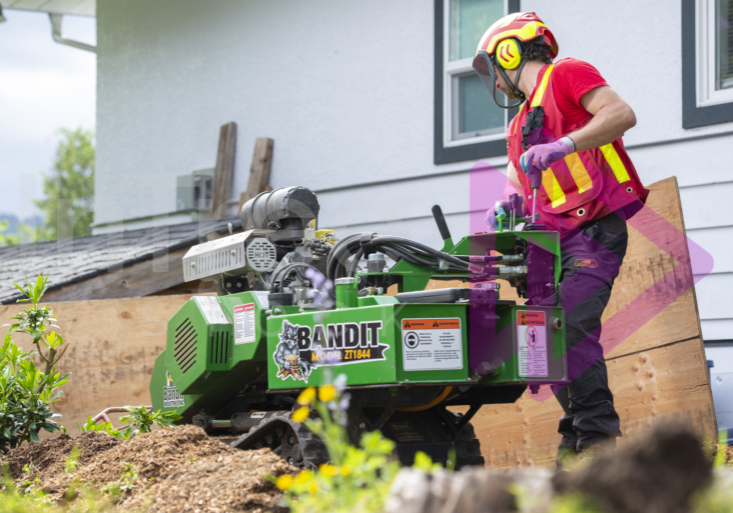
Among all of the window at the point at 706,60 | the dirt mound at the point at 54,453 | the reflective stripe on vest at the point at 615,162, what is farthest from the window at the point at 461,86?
the dirt mound at the point at 54,453

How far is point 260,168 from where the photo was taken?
788cm

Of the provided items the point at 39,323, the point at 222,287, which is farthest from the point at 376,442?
the point at 39,323

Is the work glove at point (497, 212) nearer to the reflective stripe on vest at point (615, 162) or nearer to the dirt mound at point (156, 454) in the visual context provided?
the reflective stripe on vest at point (615, 162)

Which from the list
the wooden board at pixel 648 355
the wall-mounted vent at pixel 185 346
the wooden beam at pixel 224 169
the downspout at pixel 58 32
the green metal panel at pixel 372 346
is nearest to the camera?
the green metal panel at pixel 372 346

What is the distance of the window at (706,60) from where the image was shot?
204 inches

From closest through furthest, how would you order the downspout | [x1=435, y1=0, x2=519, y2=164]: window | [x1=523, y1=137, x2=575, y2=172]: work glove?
[x1=523, y1=137, x2=575, y2=172]: work glove, [x1=435, y1=0, x2=519, y2=164]: window, the downspout

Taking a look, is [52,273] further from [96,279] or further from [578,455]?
[578,455]

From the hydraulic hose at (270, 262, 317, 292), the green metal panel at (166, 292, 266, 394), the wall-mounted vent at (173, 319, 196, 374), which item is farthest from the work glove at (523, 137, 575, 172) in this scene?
the wall-mounted vent at (173, 319, 196, 374)

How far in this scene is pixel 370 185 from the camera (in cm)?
707

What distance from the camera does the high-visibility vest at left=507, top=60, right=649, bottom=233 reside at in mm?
3482

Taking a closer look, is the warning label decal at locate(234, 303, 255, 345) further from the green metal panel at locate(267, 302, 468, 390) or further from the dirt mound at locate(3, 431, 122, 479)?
the dirt mound at locate(3, 431, 122, 479)

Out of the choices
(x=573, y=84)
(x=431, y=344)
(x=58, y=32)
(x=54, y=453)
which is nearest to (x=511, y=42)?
(x=573, y=84)

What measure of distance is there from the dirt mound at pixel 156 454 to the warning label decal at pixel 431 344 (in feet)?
2.82

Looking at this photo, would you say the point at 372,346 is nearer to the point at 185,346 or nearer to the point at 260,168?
the point at 185,346
